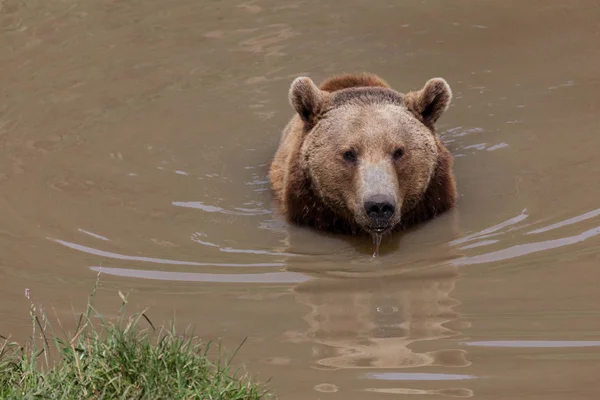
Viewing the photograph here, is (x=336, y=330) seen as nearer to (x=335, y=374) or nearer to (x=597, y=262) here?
(x=335, y=374)

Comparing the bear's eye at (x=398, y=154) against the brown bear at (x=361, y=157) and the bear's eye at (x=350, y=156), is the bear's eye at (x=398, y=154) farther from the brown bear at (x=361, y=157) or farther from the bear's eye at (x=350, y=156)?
the bear's eye at (x=350, y=156)

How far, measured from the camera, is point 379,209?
682 cm

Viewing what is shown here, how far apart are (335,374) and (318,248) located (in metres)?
2.43

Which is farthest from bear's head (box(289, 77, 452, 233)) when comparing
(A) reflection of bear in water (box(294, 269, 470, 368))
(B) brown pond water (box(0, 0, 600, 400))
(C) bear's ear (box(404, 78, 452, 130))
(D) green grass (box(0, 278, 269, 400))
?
(D) green grass (box(0, 278, 269, 400))

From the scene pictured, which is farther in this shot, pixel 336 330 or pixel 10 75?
pixel 10 75

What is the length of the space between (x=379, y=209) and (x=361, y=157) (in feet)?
1.92

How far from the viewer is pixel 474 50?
1109 centimetres

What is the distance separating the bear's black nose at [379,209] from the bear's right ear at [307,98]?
48.9 inches

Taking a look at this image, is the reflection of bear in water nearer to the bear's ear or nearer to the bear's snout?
the bear's snout

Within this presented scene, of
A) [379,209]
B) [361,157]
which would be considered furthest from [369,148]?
[379,209]

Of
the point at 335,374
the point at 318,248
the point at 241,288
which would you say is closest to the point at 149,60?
the point at 318,248

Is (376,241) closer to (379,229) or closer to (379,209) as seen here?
(379,229)

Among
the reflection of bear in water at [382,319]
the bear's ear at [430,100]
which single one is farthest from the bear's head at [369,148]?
the reflection of bear in water at [382,319]

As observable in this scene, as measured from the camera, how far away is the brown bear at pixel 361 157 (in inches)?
286
